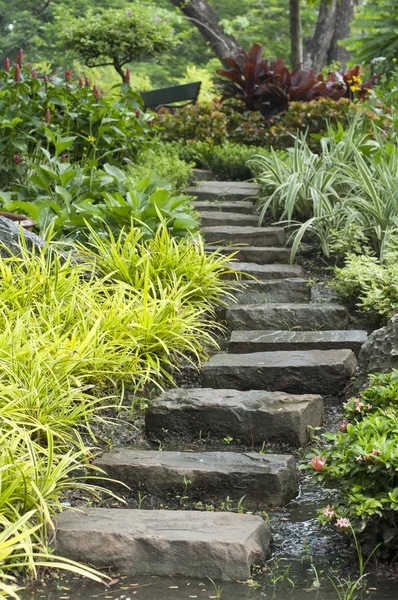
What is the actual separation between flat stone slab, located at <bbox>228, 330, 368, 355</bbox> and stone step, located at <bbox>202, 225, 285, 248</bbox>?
1.60 m

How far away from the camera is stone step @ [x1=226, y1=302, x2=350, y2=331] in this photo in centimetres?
476

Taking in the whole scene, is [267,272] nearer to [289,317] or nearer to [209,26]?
[289,317]

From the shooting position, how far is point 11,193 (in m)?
6.02

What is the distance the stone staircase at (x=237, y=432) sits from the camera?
2.65m

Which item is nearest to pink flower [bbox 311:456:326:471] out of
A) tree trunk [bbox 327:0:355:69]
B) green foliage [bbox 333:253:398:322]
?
green foliage [bbox 333:253:398:322]

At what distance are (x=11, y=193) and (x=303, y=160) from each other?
2.34 m

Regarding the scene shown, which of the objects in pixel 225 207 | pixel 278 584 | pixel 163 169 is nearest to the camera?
pixel 278 584

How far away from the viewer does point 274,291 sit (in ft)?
16.9

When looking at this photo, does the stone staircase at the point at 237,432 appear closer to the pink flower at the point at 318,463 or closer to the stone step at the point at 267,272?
the stone step at the point at 267,272

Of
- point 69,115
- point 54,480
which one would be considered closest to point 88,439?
point 54,480

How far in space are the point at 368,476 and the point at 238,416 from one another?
3.53 feet

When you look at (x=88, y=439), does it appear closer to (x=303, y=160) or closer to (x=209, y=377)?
(x=209, y=377)

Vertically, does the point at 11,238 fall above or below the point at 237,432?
above

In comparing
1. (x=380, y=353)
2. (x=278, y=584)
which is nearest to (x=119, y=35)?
(x=380, y=353)
